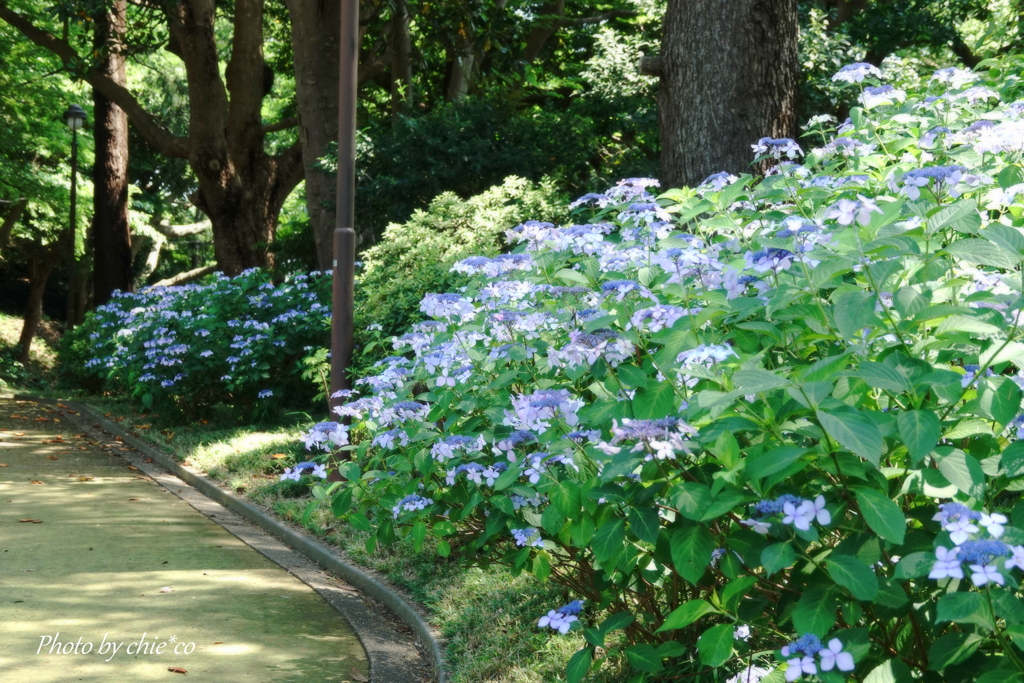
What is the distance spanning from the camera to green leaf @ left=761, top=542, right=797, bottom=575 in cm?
212

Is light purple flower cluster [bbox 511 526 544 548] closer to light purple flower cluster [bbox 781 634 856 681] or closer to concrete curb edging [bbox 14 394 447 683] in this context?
concrete curb edging [bbox 14 394 447 683]

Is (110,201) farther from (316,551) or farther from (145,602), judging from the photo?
(145,602)

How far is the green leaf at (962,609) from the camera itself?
75.9 inches

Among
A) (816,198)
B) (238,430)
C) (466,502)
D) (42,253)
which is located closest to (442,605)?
(466,502)

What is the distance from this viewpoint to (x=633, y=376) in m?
2.71

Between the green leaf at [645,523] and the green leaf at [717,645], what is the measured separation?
1.00ft

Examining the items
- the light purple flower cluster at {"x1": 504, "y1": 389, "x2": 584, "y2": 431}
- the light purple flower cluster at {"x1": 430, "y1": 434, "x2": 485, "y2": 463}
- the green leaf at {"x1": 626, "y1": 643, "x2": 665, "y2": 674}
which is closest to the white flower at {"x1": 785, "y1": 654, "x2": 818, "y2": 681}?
the green leaf at {"x1": 626, "y1": 643, "x2": 665, "y2": 674}

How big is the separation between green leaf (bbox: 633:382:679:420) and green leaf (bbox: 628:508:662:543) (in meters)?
0.29

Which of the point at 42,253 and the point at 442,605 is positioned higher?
the point at 42,253

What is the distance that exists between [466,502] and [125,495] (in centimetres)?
599

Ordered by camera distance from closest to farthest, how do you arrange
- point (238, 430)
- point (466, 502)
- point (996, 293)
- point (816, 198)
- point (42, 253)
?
1. point (996, 293)
2. point (816, 198)
3. point (466, 502)
4. point (238, 430)
5. point (42, 253)

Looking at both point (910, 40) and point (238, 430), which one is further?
point (910, 40)

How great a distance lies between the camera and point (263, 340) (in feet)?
37.8

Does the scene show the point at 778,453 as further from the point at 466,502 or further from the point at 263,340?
the point at 263,340
